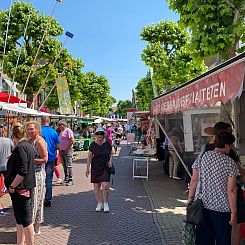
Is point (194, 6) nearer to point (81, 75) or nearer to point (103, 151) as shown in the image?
point (103, 151)

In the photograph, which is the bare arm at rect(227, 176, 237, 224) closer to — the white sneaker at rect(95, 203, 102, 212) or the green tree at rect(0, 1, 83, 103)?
the white sneaker at rect(95, 203, 102, 212)

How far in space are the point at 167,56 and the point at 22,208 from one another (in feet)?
59.8

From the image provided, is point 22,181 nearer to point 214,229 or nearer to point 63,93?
point 214,229

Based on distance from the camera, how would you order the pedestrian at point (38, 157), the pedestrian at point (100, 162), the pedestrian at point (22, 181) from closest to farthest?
1. the pedestrian at point (22, 181)
2. the pedestrian at point (38, 157)
3. the pedestrian at point (100, 162)

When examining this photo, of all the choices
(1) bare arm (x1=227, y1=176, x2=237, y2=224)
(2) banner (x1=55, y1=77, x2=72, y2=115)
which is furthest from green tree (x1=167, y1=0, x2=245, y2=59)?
(2) banner (x1=55, y1=77, x2=72, y2=115)

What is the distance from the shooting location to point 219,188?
151 inches

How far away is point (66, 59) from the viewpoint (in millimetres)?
22953

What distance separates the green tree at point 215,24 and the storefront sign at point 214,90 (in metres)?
1.71

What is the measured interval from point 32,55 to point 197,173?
18896 millimetres

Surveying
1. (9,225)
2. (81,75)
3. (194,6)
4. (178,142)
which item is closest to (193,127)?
(178,142)

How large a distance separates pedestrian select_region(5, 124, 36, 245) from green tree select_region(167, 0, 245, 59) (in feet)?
15.7

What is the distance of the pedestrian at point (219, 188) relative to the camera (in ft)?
12.5

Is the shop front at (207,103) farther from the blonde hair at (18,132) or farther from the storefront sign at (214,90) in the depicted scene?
the blonde hair at (18,132)

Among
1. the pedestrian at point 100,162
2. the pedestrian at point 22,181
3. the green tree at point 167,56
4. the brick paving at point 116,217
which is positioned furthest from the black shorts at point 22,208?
the green tree at point 167,56
